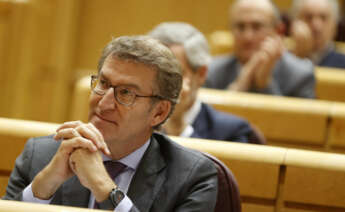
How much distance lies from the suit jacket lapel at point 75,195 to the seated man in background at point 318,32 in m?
2.35

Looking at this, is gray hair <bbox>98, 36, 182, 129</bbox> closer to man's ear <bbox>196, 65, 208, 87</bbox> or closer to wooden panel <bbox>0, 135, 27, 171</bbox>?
wooden panel <bbox>0, 135, 27, 171</bbox>

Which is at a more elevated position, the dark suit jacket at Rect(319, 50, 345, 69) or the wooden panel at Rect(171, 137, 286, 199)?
the wooden panel at Rect(171, 137, 286, 199)

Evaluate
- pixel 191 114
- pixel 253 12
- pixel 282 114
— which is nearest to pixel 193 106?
pixel 191 114

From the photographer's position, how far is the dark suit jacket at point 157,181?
55.1 inches

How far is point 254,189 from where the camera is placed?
1.64 metres

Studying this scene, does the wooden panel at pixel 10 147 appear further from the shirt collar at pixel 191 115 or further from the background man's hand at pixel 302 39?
the background man's hand at pixel 302 39

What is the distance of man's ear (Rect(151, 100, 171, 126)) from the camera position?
1495 millimetres

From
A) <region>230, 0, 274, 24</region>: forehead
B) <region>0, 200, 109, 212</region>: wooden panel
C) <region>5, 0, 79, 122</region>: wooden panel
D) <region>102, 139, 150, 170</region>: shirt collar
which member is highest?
<region>230, 0, 274, 24</region>: forehead

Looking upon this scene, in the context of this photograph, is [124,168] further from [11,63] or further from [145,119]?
[11,63]

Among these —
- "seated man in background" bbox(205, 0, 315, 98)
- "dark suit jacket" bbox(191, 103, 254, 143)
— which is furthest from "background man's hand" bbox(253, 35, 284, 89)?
"dark suit jacket" bbox(191, 103, 254, 143)

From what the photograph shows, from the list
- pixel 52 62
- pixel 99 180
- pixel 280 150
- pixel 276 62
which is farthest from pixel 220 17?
pixel 99 180

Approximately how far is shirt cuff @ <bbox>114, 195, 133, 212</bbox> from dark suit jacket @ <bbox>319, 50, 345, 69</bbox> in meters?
2.52

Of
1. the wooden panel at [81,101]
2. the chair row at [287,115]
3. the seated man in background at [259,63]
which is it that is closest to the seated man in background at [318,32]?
the seated man in background at [259,63]

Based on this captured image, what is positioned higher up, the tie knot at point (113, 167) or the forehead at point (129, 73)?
the forehead at point (129, 73)
